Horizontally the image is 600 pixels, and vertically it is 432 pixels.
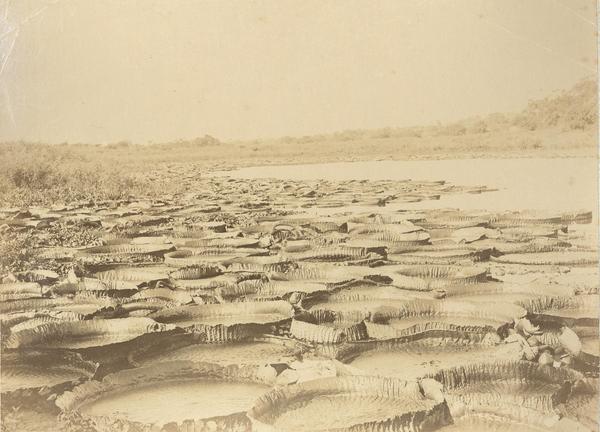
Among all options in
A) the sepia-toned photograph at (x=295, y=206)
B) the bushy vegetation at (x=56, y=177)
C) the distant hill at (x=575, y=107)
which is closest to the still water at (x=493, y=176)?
the sepia-toned photograph at (x=295, y=206)

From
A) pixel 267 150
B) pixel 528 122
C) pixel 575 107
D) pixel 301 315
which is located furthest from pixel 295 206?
pixel 575 107

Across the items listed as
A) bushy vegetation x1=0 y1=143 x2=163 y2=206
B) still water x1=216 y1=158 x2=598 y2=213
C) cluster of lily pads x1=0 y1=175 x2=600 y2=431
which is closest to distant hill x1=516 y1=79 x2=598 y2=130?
still water x1=216 y1=158 x2=598 y2=213

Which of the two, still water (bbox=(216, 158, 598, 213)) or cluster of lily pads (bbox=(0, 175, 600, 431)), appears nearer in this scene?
cluster of lily pads (bbox=(0, 175, 600, 431))

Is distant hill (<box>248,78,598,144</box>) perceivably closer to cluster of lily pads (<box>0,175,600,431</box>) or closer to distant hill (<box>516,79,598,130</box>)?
distant hill (<box>516,79,598,130</box>)

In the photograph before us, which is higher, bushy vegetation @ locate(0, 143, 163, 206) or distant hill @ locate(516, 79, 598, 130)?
distant hill @ locate(516, 79, 598, 130)

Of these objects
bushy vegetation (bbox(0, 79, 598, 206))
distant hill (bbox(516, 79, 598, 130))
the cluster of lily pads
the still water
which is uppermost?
distant hill (bbox(516, 79, 598, 130))

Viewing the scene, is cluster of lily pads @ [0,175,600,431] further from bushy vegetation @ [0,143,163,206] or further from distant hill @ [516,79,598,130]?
distant hill @ [516,79,598,130]

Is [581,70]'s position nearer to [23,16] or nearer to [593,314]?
[593,314]

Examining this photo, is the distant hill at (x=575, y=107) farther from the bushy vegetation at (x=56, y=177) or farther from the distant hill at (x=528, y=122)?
the bushy vegetation at (x=56, y=177)
